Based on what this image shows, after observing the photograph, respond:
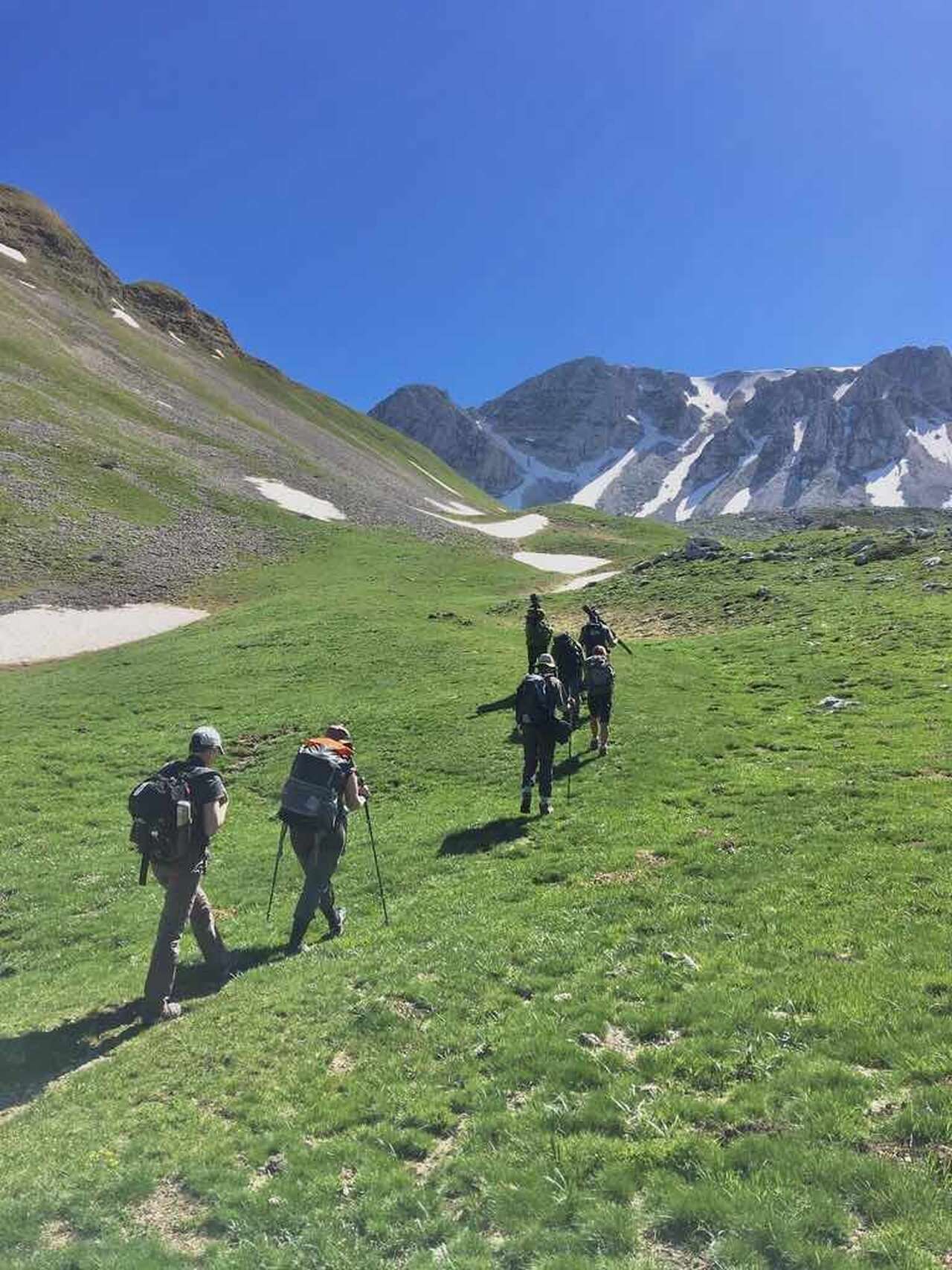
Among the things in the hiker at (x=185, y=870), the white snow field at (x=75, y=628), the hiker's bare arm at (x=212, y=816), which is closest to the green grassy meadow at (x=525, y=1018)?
the hiker at (x=185, y=870)

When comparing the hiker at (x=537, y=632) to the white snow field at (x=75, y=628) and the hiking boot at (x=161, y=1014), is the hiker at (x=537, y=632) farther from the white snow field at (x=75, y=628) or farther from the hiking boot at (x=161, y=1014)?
the white snow field at (x=75, y=628)

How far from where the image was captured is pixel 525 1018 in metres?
10.2

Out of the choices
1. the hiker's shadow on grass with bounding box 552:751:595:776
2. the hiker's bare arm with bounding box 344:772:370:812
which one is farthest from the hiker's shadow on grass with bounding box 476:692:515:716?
the hiker's bare arm with bounding box 344:772:370:812

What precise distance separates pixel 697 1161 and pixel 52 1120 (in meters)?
7.87

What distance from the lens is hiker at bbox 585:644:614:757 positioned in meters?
22.8

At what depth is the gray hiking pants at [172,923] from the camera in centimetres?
1209

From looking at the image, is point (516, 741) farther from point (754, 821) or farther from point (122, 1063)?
point (122, 1063)

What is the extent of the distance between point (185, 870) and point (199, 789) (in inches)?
54.0

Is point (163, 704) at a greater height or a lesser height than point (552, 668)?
lesser

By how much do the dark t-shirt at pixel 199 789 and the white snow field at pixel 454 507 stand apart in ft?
337

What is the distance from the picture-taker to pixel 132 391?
10562 centimetres

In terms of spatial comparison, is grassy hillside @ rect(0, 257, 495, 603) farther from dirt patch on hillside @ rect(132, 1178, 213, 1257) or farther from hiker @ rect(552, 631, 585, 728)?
dirt patch on hillside @ rect(132, 1178, 213, 1257)

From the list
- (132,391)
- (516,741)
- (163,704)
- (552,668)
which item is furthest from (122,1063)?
(132,391)

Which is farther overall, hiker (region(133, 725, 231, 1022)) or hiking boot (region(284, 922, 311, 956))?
hiking boot (region(284, 922, 311, 956))
